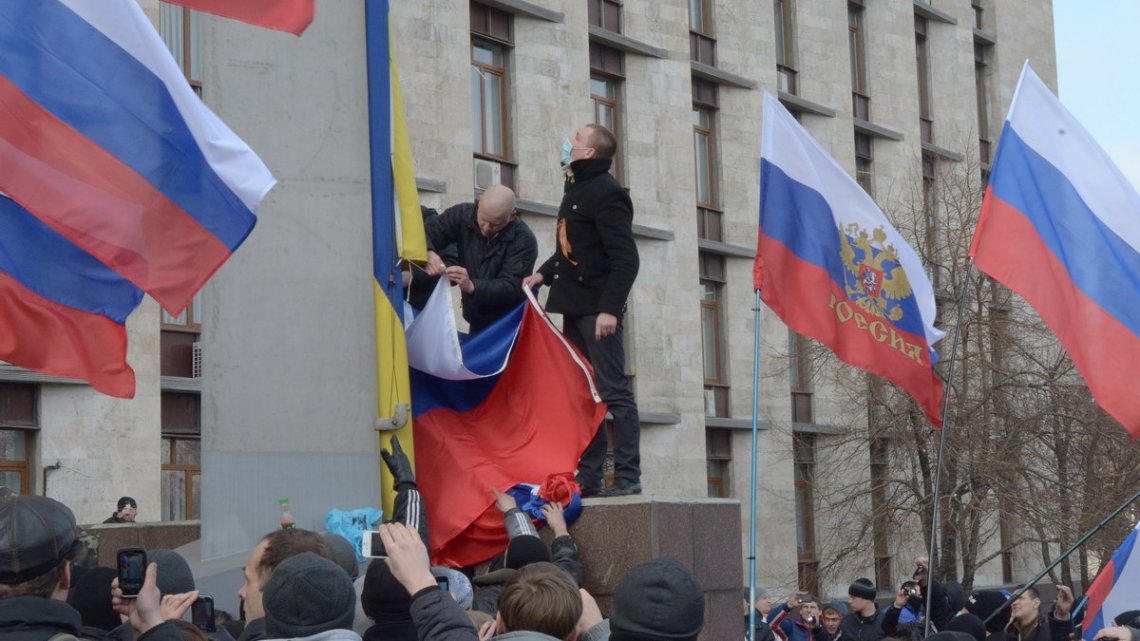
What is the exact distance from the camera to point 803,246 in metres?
11.1

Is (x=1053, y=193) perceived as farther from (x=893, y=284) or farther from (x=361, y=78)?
(x=361, y=78)

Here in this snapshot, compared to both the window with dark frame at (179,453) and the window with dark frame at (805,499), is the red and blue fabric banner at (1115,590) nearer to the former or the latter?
the window with dark frame at (179,453)

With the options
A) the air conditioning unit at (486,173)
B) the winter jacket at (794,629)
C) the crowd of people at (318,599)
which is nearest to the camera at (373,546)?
the crowd of people at (318,599)

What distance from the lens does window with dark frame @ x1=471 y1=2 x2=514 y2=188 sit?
26.5m

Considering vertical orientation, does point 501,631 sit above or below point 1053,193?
below

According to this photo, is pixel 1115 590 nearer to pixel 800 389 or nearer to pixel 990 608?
pixel 990 608

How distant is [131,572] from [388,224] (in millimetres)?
4284

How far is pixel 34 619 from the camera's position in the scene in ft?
13.6

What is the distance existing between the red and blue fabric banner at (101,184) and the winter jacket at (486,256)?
2010 millimetres

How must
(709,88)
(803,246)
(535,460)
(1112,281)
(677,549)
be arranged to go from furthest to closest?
(709,88) < (803,246) < (1112,281) < (535,460) < (677,549)

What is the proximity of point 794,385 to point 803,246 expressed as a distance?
21629 millimetres

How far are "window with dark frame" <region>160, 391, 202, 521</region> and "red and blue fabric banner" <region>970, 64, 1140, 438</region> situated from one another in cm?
1282

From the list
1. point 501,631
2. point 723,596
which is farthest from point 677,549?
point 501,631

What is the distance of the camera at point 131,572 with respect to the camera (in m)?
4.77
